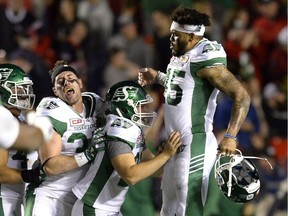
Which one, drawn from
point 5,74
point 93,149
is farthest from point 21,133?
point 5,74

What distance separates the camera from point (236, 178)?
7.00 meters

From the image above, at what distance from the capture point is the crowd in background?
39.2ft

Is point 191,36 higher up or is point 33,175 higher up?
point 191,36

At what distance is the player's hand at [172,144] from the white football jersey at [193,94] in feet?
0.29

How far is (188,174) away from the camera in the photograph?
7152mm

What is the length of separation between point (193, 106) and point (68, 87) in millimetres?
857

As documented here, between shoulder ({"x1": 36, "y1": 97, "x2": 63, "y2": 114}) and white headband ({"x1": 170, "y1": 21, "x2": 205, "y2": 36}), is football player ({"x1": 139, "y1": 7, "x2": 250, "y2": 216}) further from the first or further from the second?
shoulder ({"x1": 36, "y1": 97, "x2": 63, "y2": 114})

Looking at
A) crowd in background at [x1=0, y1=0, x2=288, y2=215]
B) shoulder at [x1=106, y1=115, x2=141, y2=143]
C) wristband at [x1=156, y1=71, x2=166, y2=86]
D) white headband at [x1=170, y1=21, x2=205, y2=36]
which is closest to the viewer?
shoulder at [x1=106, y1=115, x2=141, y2=143]

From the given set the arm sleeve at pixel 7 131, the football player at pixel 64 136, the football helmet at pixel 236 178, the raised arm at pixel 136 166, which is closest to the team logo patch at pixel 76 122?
the football player at pixel 64 136

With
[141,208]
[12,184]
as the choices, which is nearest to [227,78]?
[12,184]

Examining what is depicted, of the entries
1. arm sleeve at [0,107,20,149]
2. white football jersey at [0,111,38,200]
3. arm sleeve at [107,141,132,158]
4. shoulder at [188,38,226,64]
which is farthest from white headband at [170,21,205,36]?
arm sleeve at [0,107,20,149]

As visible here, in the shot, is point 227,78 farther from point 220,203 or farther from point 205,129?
point 220,203

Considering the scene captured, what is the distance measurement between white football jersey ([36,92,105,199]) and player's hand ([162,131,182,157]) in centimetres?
57

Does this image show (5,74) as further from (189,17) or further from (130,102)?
(189,17)
